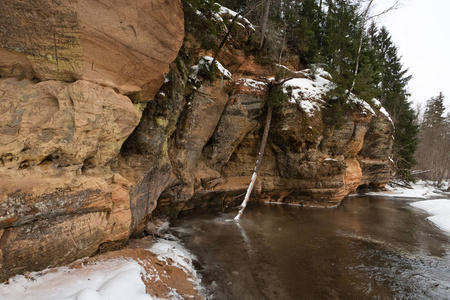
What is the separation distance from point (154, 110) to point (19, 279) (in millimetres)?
5087

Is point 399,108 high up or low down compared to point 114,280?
up

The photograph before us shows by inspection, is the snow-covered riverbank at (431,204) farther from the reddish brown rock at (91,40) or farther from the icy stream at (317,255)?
the reddish brown rock at (91,40)

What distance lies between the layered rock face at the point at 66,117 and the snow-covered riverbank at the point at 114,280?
0.29 meters

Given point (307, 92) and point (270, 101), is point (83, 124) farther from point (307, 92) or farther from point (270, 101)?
point (307, 92)

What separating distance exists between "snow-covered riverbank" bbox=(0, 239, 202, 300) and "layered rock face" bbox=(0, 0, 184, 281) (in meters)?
0.29

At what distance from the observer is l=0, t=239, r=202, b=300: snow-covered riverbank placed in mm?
3139

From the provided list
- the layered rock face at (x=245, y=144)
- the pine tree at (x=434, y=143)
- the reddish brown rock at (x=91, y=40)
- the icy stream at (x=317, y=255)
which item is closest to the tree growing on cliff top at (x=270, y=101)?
the layered rock face at (x=245, y=144)

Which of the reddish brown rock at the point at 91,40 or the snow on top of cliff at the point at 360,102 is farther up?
the snow on top of cliff at the point at 360,102

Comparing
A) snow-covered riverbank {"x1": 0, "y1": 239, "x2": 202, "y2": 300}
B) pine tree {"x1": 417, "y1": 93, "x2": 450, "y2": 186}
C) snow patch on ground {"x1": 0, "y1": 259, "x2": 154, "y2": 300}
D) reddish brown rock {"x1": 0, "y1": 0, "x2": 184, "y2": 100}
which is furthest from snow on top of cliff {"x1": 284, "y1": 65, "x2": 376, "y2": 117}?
pine tree {"x1": 417, "y1": 93, "x2": 450, "y2": 186}

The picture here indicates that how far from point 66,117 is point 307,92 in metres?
12.7

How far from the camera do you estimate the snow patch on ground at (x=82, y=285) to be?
121 inches

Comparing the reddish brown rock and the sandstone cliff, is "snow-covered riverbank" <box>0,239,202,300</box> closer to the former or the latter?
the sandstone cliff

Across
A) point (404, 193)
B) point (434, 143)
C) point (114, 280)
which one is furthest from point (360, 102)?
point (434, 143)

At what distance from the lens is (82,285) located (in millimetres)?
3408
